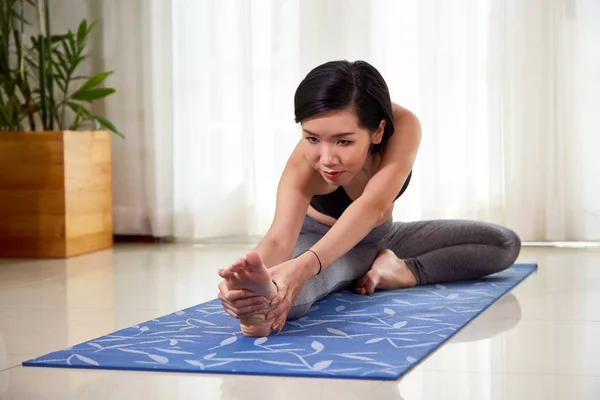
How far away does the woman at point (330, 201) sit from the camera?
206cm

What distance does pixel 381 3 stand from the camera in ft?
14.0

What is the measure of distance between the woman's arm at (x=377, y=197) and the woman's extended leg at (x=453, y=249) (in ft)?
1.88

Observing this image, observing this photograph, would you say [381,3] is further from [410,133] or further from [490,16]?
[410,133]

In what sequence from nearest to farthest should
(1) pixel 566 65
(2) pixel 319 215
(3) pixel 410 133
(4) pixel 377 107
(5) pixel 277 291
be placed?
1. (5) pixel 277 291
2. (4) pixel 377 107
3. (3) pixel 410 133
4. (2) pixel 319 215
5. (1) pixel 566 65

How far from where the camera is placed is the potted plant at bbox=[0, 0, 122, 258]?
408 cm

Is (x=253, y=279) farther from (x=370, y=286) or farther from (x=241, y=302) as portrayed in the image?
(x=370, y=286)

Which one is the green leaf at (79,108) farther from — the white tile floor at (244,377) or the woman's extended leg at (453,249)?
the woman's extended leg at (453,249)

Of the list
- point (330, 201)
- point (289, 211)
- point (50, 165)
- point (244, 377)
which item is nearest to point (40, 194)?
point (50, 165)

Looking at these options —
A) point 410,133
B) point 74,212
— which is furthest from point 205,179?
point 410,133

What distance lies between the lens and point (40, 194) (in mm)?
4094

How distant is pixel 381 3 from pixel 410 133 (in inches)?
74.5

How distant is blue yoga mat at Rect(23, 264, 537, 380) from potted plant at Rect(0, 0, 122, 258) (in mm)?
1644

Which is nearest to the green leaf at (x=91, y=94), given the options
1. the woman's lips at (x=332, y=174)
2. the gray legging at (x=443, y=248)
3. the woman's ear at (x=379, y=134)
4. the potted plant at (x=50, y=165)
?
the potted plant at (x=50, y=165)

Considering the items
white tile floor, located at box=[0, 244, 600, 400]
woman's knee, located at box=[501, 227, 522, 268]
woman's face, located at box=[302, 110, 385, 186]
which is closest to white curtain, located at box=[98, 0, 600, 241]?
white tile floor, located at box=[0, 244, 600, 400]
